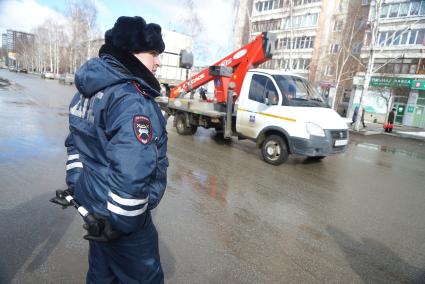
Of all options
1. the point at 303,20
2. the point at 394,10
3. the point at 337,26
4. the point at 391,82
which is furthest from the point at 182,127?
the point at 303,20

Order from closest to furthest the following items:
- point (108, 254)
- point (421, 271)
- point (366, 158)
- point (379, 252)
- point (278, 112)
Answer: point (108, 254)
point (421, 271)
point (379, 252)
point (278, 112)
point (366, 158)

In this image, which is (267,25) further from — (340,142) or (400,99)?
(340,142)

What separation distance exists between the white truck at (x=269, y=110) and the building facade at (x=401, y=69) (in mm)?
21329

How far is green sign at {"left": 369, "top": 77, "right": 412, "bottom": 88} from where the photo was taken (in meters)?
25.5

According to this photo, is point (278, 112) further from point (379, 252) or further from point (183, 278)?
point (183, 278)

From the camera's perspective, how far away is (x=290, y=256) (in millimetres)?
3303

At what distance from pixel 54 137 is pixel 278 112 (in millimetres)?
5777

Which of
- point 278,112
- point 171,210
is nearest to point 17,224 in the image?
point 171,210

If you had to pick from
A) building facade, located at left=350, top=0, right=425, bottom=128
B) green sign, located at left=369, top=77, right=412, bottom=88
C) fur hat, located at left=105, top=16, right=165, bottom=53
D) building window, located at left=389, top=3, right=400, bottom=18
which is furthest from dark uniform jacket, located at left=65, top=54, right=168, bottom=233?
building window, located at left=389, top=3, right=400, bottom=18

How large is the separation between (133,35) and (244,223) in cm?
301

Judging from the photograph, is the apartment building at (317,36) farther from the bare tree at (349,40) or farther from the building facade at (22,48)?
the building facade at (22,48)

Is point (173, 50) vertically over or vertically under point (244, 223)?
over

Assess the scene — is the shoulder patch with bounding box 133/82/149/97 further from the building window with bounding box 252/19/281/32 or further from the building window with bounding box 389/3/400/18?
the building window with bounding box 252/19/281/32

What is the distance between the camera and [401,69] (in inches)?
1118
